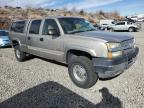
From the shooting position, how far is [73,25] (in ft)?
20.1

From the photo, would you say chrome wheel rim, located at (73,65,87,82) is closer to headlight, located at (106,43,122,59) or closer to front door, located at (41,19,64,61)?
front door, located at (41,19,64,61)

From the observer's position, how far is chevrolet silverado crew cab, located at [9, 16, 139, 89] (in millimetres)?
4715

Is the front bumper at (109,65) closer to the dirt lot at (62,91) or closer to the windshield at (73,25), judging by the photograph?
the dirt lot at (62,91)

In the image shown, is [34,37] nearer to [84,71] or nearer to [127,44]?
[84,71]

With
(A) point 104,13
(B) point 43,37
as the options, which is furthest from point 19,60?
(A) point 104,13

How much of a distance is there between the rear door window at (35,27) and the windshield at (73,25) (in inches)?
43.3

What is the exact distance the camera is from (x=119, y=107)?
13.7ft

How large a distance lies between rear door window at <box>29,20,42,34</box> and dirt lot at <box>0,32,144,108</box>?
1.47 meters

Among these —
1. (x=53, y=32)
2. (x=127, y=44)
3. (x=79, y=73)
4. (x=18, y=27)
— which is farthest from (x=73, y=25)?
(x=18, y=27)

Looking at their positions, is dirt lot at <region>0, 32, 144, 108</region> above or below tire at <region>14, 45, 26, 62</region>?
below

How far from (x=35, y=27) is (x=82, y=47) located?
9.09ft

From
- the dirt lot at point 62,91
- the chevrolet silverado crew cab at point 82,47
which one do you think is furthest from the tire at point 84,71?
the dirt lot at point 62,91

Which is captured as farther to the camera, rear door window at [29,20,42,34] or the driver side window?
rear door window at [29,20,42,34]

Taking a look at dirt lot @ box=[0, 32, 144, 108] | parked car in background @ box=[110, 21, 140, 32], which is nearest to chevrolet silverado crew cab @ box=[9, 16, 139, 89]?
dirt lot @ box=[0, 32, 144, 108]
